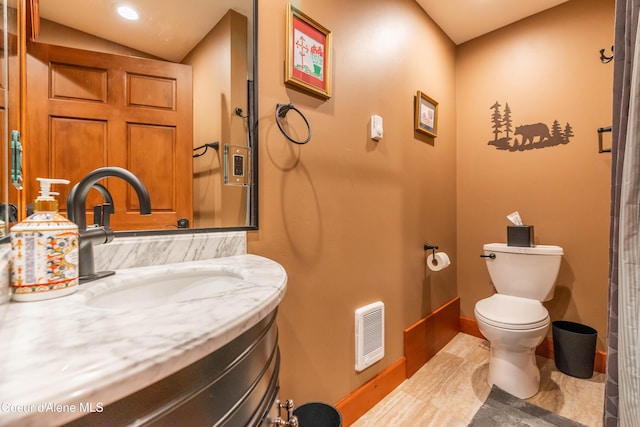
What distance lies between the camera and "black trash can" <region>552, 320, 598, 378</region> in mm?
1774

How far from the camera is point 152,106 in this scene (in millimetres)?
994

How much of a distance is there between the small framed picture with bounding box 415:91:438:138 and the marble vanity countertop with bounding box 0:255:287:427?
1798 millimetres

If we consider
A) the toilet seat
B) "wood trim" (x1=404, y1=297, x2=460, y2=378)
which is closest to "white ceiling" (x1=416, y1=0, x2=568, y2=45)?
the toilet seat

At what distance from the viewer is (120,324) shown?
396 millimetres

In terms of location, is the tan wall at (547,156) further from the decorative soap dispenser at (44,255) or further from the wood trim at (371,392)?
the decorative soap dispenser at (44,255)

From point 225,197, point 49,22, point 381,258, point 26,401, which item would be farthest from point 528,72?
point 26,401

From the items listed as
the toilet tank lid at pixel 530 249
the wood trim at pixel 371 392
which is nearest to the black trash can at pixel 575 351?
the toilet tank lid at pixel 530 249

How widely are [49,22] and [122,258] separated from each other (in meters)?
0.72

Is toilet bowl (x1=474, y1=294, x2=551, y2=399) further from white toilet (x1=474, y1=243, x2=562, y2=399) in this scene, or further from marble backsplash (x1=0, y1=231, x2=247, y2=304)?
marble backsplash (x1=0, y1=231, x2=247, y2=304)

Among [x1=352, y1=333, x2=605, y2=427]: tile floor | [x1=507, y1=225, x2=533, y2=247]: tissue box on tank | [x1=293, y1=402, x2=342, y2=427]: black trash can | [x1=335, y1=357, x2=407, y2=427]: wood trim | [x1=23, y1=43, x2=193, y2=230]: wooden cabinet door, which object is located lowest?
[x1=352, y1=333, x2=605, y2=427]: tile floor

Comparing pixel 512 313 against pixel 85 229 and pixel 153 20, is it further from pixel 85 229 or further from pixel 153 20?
pixel 153 20

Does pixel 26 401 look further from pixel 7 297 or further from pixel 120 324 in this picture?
pixel 7 297

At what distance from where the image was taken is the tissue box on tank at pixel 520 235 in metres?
1.93

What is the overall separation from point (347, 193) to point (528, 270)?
138 centimetres
